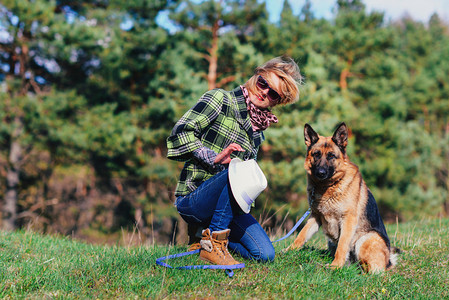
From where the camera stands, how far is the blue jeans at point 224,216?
328cm

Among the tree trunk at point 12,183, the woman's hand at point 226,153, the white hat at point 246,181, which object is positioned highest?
the woman's hand at point 226,153

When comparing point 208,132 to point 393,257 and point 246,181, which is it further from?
point 393,257

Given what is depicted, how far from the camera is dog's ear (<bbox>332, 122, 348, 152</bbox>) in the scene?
170 inches

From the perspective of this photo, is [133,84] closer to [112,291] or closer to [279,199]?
[279,199]

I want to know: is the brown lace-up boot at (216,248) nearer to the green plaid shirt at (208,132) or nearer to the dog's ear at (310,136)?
the green plaid shirt at (208,132)

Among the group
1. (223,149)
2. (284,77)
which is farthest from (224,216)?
(284,77)

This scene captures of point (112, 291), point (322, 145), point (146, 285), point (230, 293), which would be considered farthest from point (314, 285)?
point (322, 145)

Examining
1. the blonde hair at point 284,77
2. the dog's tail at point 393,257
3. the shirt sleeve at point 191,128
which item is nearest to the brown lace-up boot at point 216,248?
the shirt sleeve at point 191,128

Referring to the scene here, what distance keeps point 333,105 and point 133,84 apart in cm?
876

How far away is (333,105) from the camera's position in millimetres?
16188

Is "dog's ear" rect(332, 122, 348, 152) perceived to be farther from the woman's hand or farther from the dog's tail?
the woman's hand

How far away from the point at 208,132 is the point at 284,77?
938 millimetres

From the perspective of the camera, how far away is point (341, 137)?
441cm

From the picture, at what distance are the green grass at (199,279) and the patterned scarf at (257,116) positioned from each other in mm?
1330
